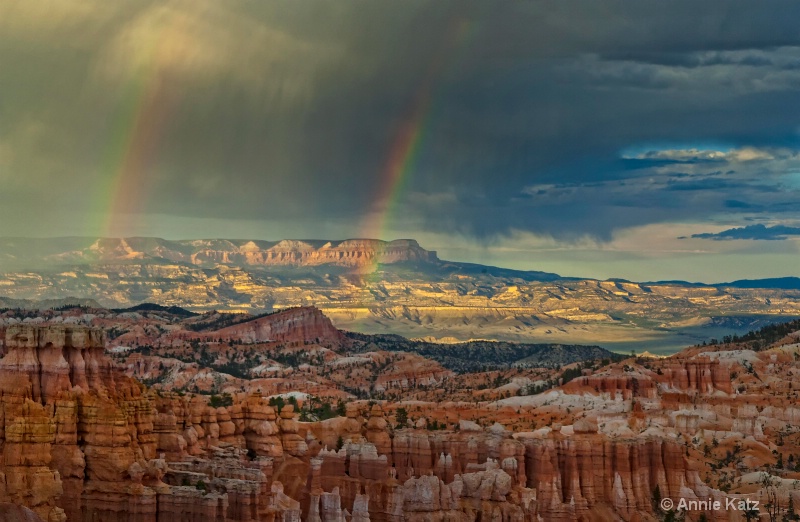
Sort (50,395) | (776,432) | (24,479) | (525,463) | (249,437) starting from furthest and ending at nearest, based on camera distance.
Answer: (776,432), (525,463), (249,437), (50,395), (24,479)

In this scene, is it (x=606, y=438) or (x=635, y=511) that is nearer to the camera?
(x=635, y=511)

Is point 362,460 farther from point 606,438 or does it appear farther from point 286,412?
point 606,438

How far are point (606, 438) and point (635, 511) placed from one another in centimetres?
1095

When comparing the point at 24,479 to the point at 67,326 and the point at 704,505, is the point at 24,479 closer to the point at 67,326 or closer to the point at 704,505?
the point at 67,326

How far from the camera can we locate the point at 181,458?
8850 centimetres

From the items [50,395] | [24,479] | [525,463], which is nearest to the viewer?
[24,479]

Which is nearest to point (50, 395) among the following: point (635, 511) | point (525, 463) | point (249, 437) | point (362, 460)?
point (249, 437)

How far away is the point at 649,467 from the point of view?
117 meters

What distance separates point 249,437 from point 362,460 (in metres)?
8.22

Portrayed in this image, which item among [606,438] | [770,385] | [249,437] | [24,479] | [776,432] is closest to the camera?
[24,479]

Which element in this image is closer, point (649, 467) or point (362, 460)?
point (362, 460)

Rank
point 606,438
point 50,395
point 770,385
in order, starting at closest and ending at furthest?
1. point 50,395
2. point 606,438
3. point 770,385

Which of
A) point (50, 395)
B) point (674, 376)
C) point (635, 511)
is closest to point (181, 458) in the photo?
point (50, 395)

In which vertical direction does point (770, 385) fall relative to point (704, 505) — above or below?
above
